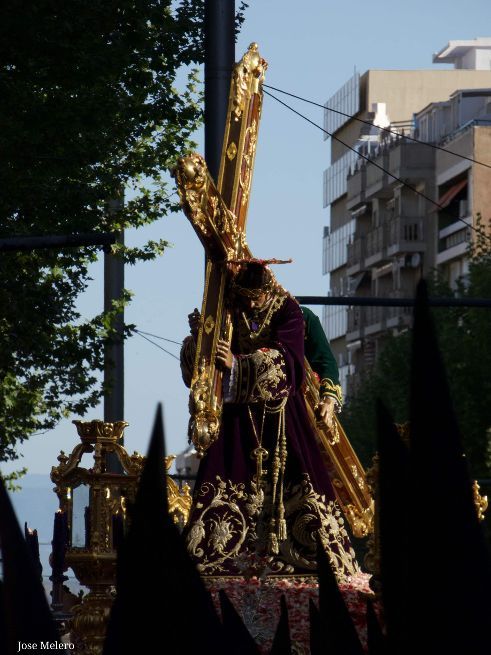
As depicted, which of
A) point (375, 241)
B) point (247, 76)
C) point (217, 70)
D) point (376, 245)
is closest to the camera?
point (247, 76)

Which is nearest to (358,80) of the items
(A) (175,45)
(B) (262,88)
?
(A) (175,45)

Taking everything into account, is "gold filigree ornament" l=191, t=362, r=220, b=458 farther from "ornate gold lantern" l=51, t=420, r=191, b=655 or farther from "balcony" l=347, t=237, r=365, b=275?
"balcony" l=347, t=237, r=365, b=275

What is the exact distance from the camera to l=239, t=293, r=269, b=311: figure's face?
8.52 meters

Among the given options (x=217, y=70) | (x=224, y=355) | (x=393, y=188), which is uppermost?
(x=393, y=188)

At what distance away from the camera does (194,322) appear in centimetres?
848

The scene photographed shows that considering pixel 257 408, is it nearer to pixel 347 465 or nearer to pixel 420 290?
pixel 347 465

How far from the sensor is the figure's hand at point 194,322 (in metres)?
8.45

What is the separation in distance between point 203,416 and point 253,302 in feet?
2.43

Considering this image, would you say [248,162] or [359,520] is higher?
[248,162]

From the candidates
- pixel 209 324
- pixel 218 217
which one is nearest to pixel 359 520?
pixel 209 324

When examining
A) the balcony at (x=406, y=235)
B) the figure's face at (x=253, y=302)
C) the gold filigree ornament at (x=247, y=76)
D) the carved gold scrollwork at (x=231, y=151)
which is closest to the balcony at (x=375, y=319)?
the balcony at (x=406, y=235)

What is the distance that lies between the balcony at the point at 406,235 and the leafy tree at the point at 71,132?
5089cm

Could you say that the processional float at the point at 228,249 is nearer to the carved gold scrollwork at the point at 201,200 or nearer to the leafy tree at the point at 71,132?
the carved gold scrollwork at the point at 201,200

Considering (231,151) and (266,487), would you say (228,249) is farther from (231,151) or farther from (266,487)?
(266,487)
